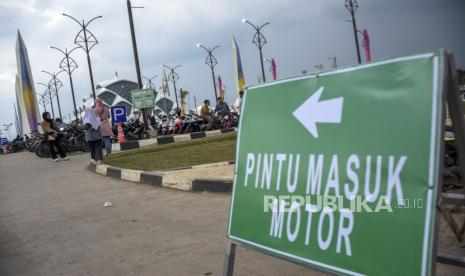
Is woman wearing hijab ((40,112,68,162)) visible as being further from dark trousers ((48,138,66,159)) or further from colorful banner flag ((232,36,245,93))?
colorful banner flag ((232,36,245,93))

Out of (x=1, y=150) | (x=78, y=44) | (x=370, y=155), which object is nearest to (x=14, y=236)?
(x=370, y=155)

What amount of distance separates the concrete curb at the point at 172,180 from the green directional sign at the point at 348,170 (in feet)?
11.0

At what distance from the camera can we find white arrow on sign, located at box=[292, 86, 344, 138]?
6.48ft

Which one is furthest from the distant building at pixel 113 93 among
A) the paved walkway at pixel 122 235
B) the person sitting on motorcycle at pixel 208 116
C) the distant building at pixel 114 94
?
the paved walkway at pixel 122 235

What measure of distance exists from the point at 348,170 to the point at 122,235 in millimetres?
3020

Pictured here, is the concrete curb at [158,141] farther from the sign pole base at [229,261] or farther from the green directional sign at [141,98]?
the sign pole base at [229,261]

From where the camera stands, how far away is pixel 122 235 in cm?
434

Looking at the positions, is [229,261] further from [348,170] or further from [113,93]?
[113,93]

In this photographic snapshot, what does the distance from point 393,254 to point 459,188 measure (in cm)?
242

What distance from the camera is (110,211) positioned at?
5551 mm

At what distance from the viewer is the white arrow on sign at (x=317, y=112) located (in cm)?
197

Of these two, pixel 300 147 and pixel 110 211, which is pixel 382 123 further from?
pixel 110 211

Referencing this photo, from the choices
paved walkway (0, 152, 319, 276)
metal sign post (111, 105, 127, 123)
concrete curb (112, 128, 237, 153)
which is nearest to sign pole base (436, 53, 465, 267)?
paved walkway (0, 152, 319, 276)

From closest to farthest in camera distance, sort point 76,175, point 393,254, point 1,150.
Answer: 1. point 393,254
2. point 76,175
3. point 1,150
